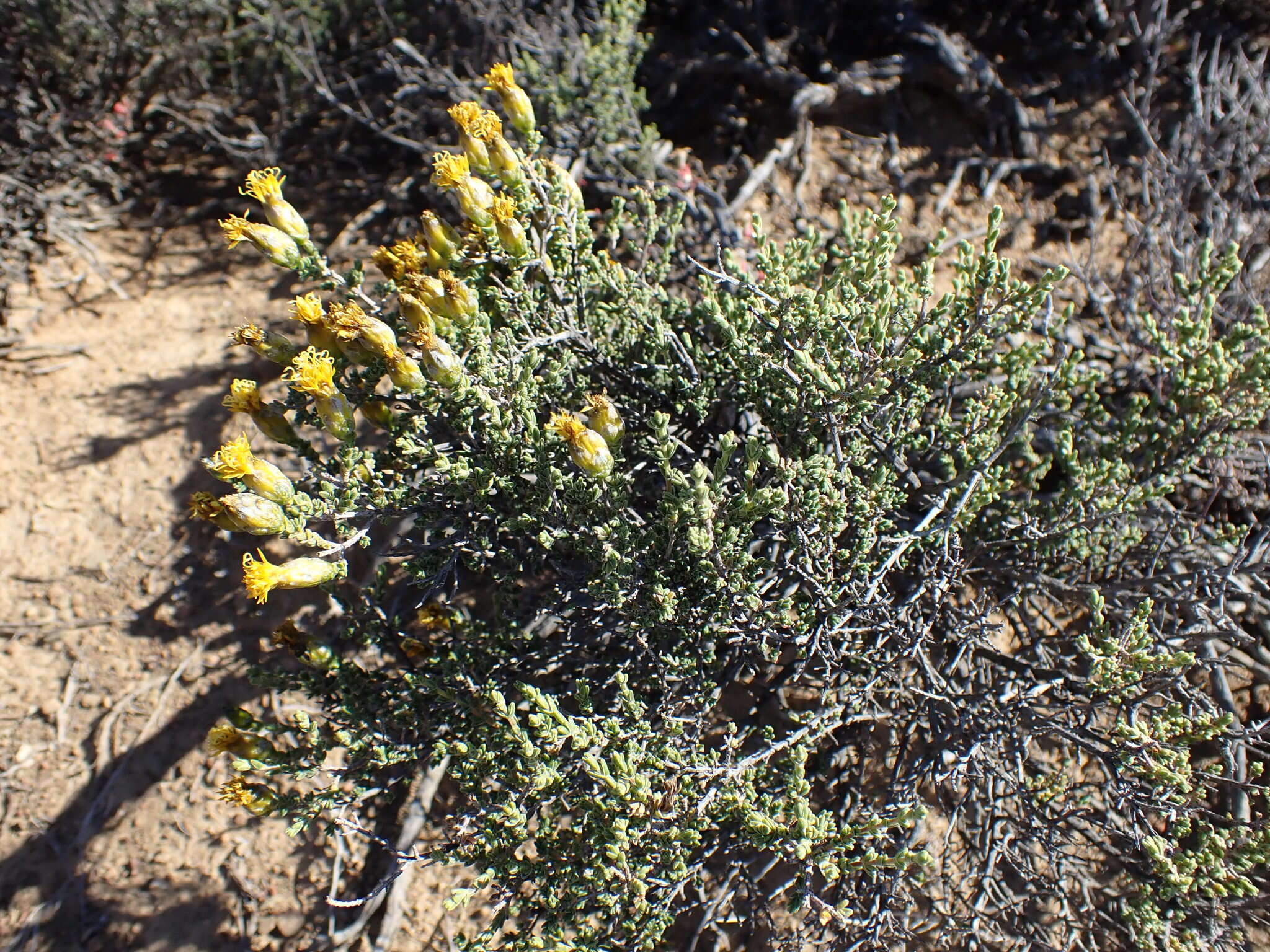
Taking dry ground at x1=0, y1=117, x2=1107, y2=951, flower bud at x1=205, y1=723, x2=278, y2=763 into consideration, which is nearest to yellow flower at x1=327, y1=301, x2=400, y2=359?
flower bud at x1=205, y1=723, x2=278, y2=763

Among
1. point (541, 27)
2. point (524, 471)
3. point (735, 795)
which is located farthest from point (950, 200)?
point (735, 795)

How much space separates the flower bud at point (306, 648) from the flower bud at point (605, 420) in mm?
964

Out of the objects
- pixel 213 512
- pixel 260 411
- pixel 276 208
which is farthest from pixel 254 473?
pixel 276 208

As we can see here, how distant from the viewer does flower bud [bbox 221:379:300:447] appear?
1919 millimetres

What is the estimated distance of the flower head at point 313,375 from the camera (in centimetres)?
178

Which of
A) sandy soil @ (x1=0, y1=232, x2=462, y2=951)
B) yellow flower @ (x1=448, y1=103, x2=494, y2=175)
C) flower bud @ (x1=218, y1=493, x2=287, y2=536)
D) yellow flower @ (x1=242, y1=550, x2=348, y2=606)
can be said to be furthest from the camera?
sandy soil @ (x1=0, y1=232, x2=462, y2=951)

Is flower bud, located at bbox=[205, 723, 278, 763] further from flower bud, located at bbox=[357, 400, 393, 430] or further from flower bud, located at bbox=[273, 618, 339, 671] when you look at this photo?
flower bud, located at bbox=[357, 400, 393, 430]

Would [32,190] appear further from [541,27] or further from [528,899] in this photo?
[528,899]

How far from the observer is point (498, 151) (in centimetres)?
199

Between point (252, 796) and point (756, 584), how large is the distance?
4.43ft

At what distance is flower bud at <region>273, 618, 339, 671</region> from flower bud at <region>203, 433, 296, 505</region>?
595 mm

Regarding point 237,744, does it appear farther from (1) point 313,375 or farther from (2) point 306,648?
(1) point 313,375

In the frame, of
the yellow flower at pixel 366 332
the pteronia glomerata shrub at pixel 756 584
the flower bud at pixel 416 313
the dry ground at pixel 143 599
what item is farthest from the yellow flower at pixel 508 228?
the dry ground at pixel 143 599

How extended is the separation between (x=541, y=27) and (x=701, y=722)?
2.87 meters
